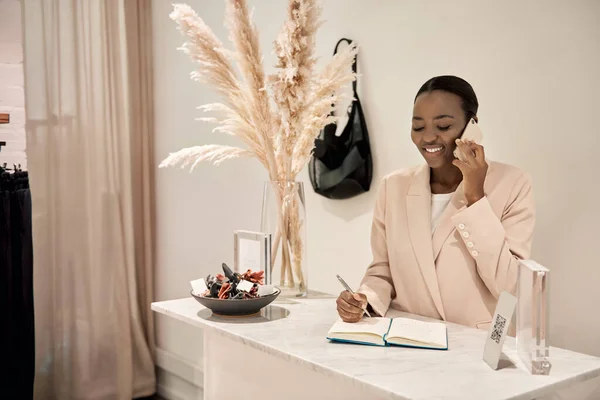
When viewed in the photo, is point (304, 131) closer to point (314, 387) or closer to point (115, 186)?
point (314, 387)

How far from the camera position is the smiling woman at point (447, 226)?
172cm

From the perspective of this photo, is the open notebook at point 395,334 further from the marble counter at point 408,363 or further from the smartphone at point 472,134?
the smartphone at point 472,134

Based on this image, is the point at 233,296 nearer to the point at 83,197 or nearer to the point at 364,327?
the point at 364,327

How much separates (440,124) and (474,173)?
21 centimetres

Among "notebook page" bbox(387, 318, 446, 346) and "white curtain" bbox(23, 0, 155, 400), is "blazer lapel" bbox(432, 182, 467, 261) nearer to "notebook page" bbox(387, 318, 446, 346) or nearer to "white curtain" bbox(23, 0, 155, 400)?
"notebook page" bbox(387, 318, 446, 346)

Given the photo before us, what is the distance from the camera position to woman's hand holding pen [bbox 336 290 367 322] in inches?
66.1

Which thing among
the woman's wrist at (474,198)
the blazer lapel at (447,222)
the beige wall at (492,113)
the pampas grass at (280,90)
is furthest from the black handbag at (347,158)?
the woman's wrist at (474,198)

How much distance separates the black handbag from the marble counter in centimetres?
90

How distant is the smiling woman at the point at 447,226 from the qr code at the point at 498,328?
0.36 metres

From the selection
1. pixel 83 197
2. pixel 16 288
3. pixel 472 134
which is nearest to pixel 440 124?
pixel 472 134

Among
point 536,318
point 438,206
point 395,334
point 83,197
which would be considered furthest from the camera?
point 83,197

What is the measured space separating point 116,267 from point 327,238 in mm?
1509

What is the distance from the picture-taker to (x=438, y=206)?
76.6 inches

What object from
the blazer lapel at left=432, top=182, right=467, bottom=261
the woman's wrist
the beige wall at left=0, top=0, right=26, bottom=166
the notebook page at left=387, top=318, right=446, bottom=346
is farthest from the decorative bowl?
the beige wall at left=0, top=0, right=26, bottom=166
